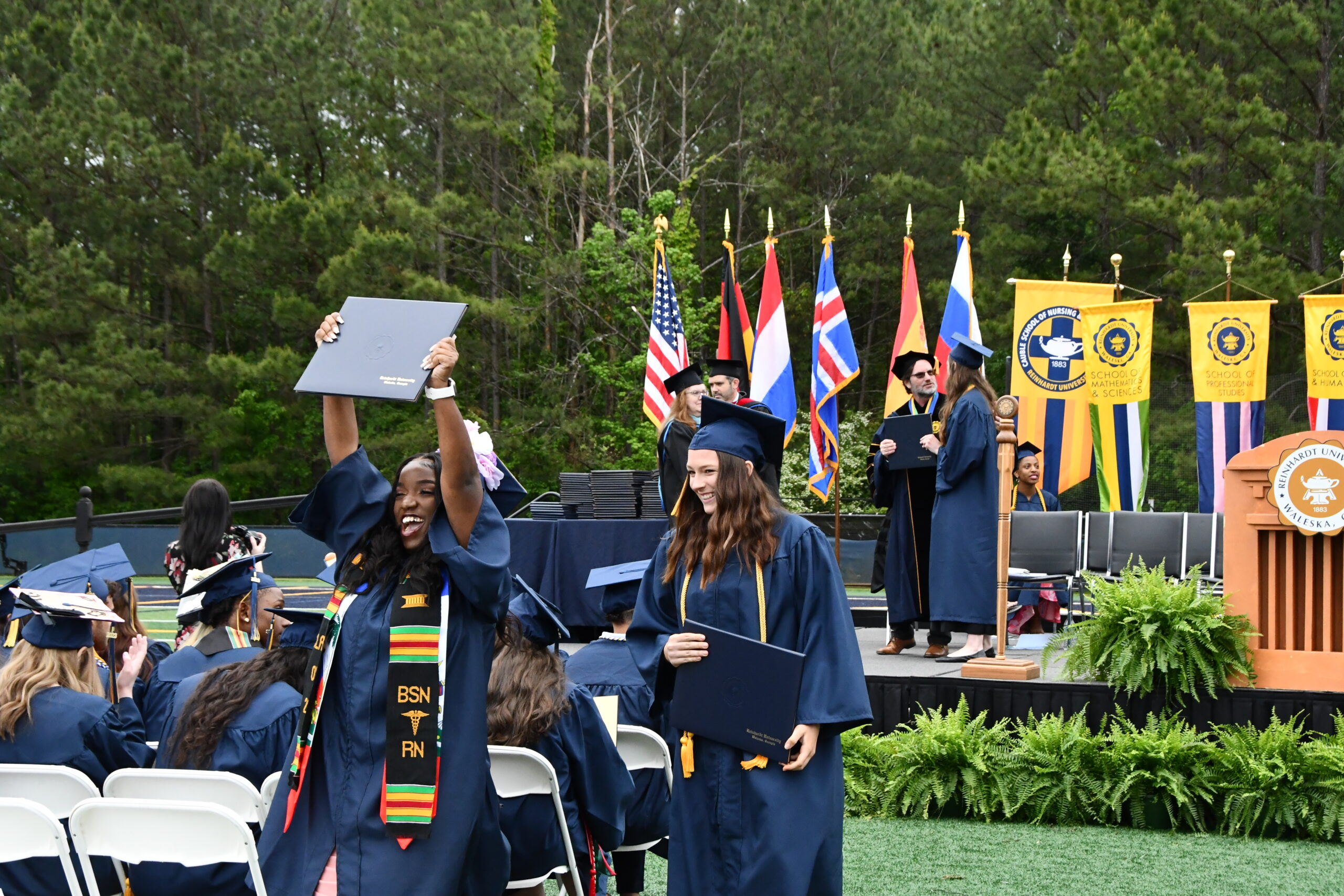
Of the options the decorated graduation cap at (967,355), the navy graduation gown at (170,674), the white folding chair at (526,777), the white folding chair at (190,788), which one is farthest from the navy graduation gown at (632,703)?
the decorated graduation cap at (967,355)

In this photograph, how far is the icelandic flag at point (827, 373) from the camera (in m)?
11.6

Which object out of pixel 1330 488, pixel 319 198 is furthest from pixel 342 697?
pixel 319 198

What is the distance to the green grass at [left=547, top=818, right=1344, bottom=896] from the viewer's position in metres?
4.73

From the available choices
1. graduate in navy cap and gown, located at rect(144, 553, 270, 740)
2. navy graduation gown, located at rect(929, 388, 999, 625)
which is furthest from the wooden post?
graduate in navy cap and gown, located at rect(144, 553, 270, 740)

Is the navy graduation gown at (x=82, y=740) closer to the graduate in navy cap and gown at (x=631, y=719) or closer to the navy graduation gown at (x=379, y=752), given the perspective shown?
the navy graduation gown at (x=379, y=752)

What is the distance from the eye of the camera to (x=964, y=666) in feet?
20.8

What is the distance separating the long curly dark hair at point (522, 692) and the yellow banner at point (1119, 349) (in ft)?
29.6

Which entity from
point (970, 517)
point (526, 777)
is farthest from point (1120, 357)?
point (526, 777)

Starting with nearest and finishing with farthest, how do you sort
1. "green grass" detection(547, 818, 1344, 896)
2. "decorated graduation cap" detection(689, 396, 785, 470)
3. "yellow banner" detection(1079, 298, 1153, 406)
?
"decorated graduation cap" detection(689, 396, 785, 470), "green grass" detection(547, 818, 1344, 896), "yellow banner" detection(1079, 298, 1153, 406)

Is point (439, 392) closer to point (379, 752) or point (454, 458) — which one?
point (454, 458)

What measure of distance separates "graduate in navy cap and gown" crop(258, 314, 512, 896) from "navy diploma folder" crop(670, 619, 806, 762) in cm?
55

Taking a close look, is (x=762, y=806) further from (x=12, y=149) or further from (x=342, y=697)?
(x=12, y=149)

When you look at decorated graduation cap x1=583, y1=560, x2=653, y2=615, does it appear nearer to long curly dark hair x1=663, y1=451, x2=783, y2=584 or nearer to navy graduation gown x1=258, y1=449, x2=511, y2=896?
long curly dark hair x1=663, y1=451, x2=783, y2=584

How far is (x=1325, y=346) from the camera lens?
11141 millimetres
